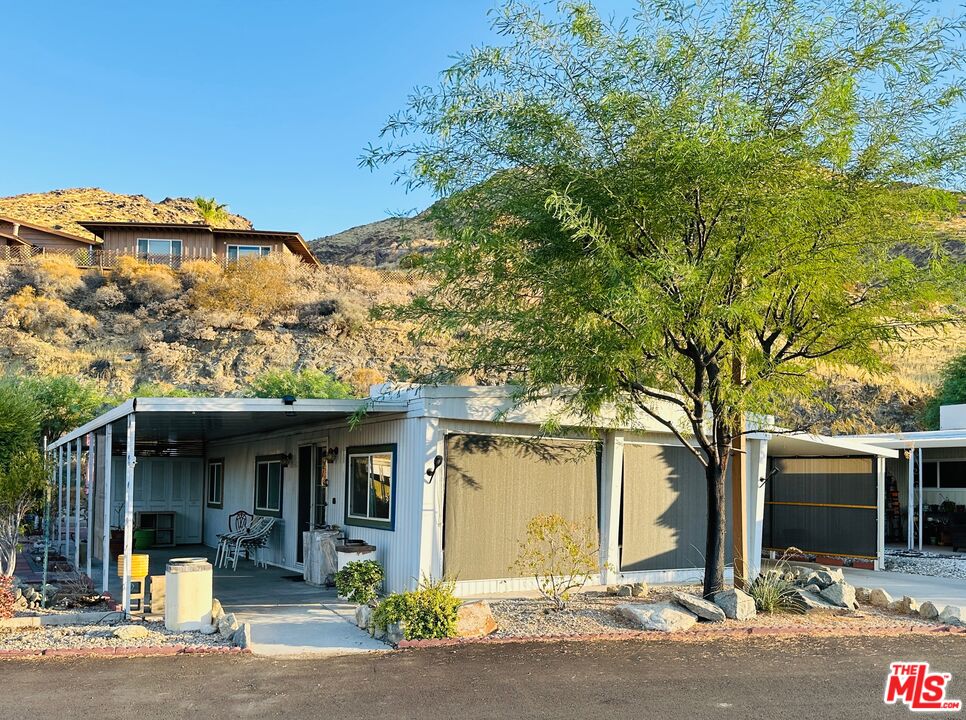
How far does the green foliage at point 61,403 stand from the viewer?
23.8m

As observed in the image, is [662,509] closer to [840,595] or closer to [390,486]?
[840,595]

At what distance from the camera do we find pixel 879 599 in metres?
10.9

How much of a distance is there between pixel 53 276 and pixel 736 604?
1389 inches

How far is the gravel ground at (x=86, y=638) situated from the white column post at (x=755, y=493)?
26.5 ft

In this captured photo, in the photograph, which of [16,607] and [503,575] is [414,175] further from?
[16,607]

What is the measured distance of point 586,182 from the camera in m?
9.28

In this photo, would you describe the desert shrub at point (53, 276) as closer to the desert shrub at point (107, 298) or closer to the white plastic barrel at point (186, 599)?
the desert shrub at point (107, 298)

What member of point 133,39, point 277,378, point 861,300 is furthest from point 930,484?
point 133,39

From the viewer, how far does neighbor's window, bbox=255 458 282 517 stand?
14602mm

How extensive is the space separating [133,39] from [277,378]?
39.0ft

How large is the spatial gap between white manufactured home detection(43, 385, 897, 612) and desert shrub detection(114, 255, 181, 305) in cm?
2277

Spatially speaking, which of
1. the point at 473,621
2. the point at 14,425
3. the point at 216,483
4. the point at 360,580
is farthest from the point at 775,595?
the point at 14,425

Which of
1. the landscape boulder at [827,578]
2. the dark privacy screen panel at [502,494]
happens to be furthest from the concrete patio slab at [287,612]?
the landscape boulder at [827,578]

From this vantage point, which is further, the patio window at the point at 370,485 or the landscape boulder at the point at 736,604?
the patio window at the point at 370,485
